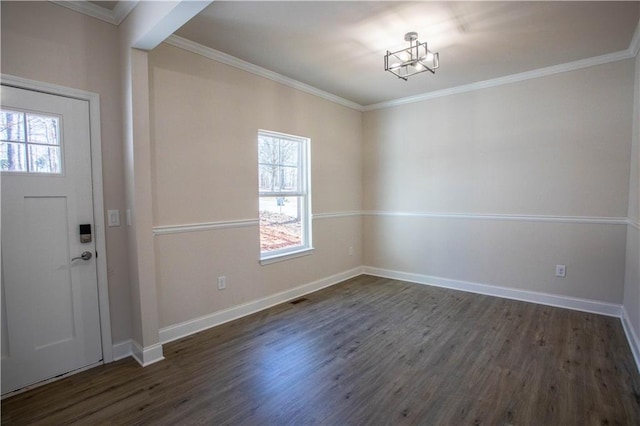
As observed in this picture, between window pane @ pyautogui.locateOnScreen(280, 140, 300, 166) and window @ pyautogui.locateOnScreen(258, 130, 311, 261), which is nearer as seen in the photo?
window @ pyautogui.locateOnScreen(258, 130, 311, 261)

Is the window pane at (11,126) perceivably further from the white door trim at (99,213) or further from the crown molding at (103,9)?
the crown molding at (103,9)

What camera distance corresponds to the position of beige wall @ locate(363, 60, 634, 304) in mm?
3305

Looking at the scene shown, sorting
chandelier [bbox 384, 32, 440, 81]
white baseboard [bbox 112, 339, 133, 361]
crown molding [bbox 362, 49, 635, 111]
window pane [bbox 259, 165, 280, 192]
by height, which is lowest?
white baseboard [bbox 112, 339, 133, 361]

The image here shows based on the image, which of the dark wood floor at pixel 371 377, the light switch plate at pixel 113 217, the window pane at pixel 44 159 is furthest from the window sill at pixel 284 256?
the window pane at pixel 44 159

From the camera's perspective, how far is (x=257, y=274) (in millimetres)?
3557

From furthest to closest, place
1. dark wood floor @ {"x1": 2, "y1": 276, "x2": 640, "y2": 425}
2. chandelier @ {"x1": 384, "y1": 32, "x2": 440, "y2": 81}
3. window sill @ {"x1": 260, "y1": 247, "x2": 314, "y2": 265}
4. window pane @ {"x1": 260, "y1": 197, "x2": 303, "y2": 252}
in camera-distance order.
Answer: window pane @ {"x1": 260, "y1": 197, "x2": 303, "y2": 252} < window sill @ {"x1": 260, "y1": 247, "x2": 314, "y2": 265} < chandelier @ {"x1": 384, "y1": 32, "x2": 440, "y2": 81} < dark wood floor @ {"x1": 2, "y1": 276, "x2": 640, "y2": 425}

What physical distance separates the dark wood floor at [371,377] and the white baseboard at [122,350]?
74mm

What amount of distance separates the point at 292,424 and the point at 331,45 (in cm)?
297

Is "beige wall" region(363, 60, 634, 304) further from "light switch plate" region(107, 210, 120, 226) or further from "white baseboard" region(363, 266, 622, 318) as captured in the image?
"light switch plate" region(107, 210, 120, 226)

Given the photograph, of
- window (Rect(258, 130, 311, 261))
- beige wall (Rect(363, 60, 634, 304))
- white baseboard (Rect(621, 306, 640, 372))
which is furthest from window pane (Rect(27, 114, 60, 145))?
white baseboard (Rect(621, 306, 640, 372))

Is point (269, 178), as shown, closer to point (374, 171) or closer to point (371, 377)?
point (374, 171)

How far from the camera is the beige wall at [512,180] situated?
3305 mm

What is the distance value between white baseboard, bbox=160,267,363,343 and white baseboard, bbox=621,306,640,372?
10.1 ft

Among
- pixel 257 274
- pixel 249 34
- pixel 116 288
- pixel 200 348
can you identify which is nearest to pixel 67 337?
pixel 116 288
